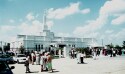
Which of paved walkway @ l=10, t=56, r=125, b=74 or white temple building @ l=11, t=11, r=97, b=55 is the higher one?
white temple building @ l=11, t=11, r=97, b=55

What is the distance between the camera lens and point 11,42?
148125 mm

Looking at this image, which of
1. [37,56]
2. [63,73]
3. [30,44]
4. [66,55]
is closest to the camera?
[63,73]

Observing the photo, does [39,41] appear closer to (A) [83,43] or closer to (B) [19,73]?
(A) [83,43]

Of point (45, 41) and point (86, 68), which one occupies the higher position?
point (45, 41)

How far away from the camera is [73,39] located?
16338 cm

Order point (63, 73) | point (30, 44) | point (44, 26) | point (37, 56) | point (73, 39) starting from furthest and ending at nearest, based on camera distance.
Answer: point (73, 39) → point (44, 26) → point (30, 44) → point (37, 56) → point (63, 73)

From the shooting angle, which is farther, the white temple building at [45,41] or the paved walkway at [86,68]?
the white temple building at [45,41]

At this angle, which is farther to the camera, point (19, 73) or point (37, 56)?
point (37, 56)

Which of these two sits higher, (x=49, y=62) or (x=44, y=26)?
(x=44, y=26)

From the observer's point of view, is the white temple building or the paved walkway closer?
the paved walkway

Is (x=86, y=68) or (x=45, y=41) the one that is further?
(x=45, y=41)

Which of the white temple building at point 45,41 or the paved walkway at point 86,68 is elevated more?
the white temple building at point 45,41

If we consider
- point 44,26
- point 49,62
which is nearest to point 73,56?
point 49,62

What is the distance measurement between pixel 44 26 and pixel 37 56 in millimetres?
120135
